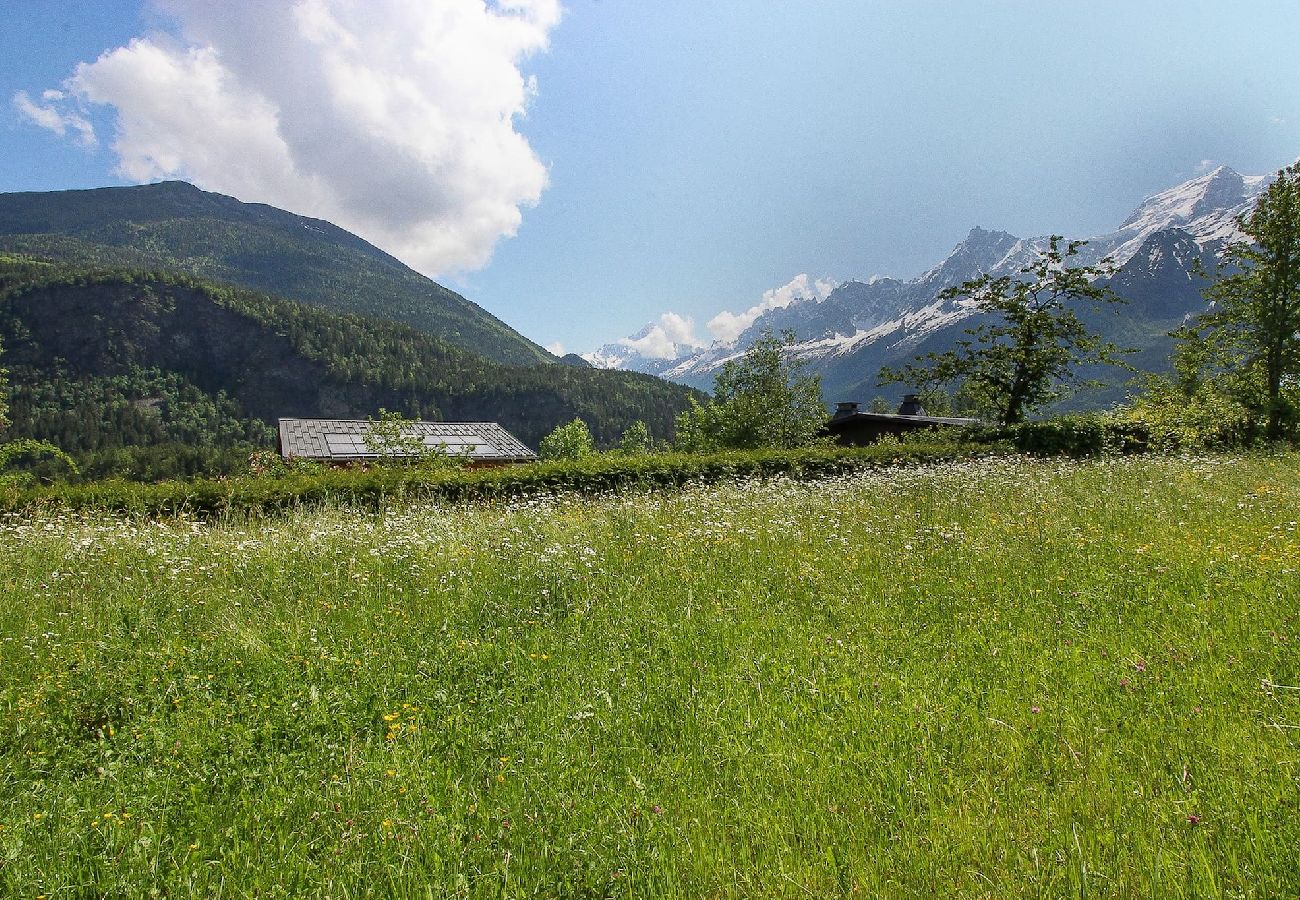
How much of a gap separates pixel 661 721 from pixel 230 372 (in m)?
236

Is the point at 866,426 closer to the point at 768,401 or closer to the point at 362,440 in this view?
the point at 768,401

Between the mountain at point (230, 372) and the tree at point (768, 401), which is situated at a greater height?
the mountain at point (230, 372)

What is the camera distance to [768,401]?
39719 millimetres

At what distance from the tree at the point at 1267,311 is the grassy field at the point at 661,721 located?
24109 mm

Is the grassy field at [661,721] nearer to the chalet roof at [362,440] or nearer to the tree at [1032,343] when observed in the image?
the tree at [1032,343]

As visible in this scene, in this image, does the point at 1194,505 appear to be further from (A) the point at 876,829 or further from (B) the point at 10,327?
(B) the point at 10,327

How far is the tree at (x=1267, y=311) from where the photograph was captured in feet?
74.9

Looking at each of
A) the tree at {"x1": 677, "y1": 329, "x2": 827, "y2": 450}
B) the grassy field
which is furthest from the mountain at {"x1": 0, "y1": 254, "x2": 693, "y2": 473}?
the grassy field

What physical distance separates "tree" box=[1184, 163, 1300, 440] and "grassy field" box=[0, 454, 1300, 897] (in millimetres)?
24109

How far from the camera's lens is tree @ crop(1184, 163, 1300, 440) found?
22844 millimetres

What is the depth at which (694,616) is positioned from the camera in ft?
17.9

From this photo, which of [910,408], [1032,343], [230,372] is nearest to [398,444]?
[1032,343]

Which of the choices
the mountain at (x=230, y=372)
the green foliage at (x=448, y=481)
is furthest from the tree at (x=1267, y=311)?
the mountain at (x=230, y=372)

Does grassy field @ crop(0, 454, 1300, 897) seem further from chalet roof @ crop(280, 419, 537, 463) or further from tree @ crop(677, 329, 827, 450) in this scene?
chalet roof @ crop(280, 419, 537, 463)
